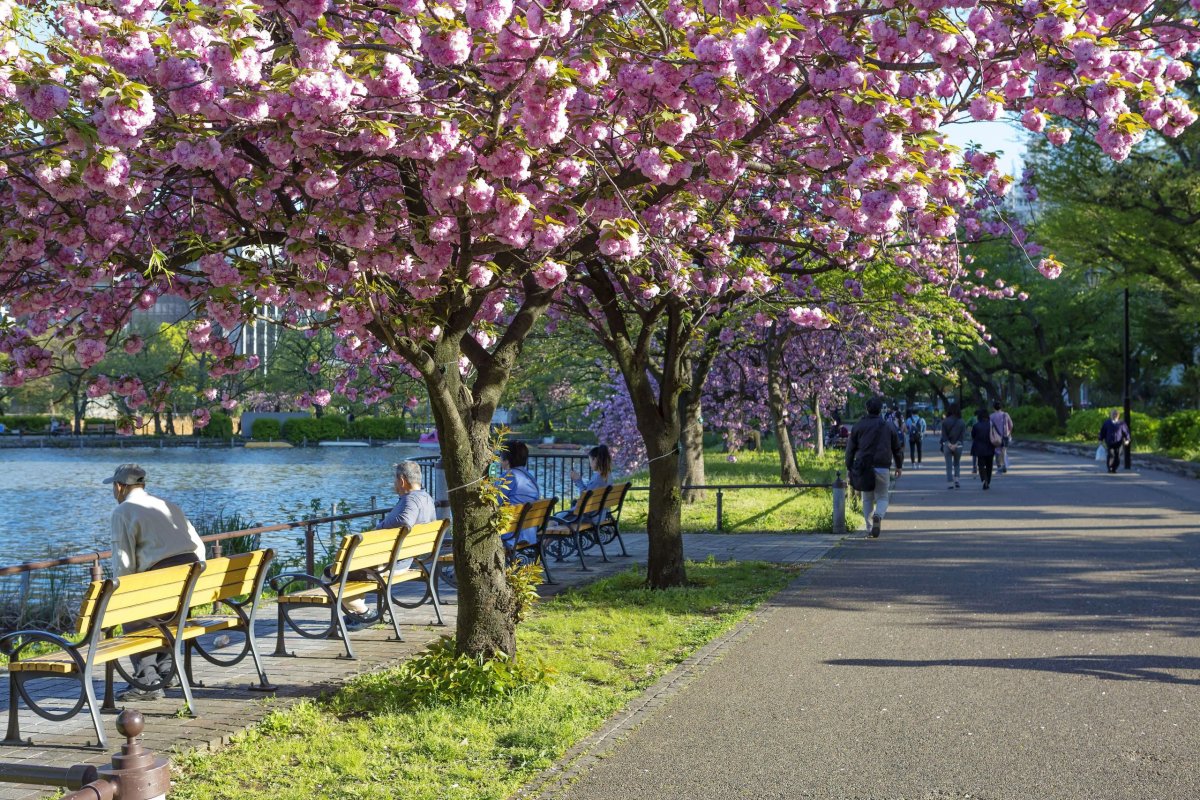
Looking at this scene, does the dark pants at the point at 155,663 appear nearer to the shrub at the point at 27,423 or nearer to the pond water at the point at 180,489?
the pond water at the point at 180,489

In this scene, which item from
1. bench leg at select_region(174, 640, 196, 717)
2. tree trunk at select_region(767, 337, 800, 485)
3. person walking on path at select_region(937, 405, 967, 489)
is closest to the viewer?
bench leg at select_region(174, 640, 196, 717)

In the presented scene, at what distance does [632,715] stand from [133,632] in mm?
2964

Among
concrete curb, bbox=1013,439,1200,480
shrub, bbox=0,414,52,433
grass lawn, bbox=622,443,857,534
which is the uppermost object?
shrub, bbox=0,414,52,433

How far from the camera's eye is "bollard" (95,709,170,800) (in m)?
3.20

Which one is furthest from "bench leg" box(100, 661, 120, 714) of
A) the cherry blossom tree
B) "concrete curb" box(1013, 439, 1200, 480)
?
"concrete curb" box(1013, 439, 1200, 480)

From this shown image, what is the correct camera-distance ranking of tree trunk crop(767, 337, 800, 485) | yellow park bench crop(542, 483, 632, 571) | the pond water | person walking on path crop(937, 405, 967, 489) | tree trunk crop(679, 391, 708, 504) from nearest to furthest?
1. yellow park bench crop(542, 483, 632, 571)
2. tree trunk crop(679, 391, 708, 504)
3. the pond water
4. tree trunk crop(767, 337, 800, 485)
5. person walking on path crop(937, 405, 967, 489)

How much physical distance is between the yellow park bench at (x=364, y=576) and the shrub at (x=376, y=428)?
73.5m

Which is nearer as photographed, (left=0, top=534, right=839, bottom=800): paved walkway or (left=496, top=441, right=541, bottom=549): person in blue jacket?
(left=0, top=534, right=839, bottom=800): paved walkway

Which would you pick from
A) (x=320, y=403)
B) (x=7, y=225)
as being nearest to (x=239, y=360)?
(x=7, y=225)

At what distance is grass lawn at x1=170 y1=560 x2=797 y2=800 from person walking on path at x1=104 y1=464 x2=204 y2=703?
4.17 ft

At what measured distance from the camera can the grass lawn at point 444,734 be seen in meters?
5.65

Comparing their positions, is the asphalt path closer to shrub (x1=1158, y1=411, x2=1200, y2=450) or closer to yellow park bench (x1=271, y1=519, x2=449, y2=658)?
yellow park bench (x1=271, y1=519, x2=449, y2=658)

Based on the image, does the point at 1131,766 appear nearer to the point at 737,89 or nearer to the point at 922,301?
the point at 737,89

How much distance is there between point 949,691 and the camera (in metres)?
7.31
